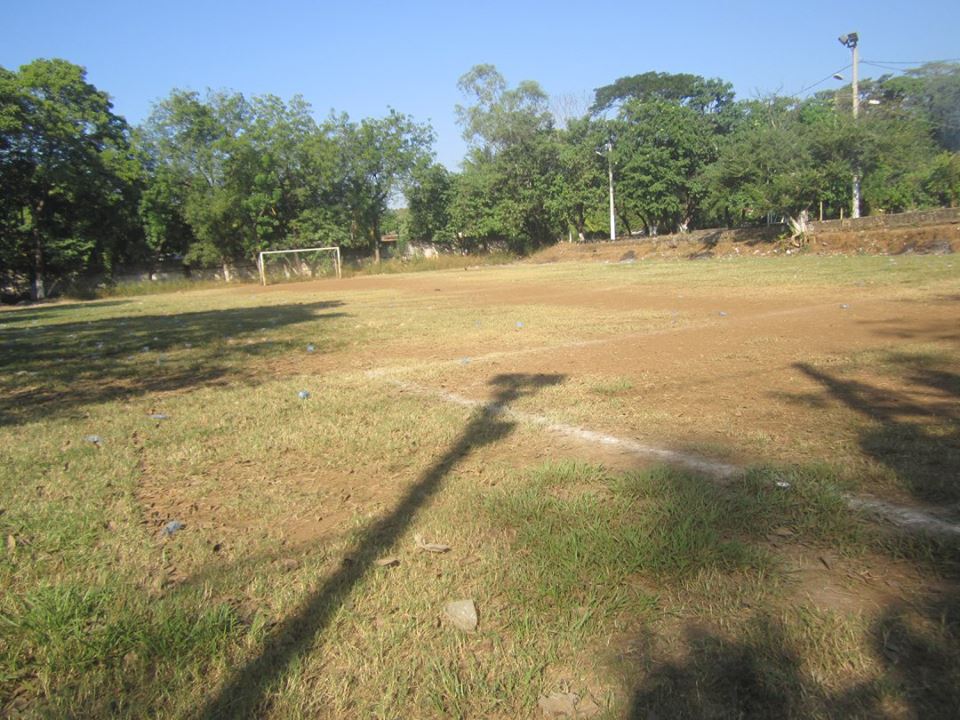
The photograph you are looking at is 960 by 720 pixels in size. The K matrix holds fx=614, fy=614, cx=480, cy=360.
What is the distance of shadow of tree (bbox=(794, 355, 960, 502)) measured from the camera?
10.7ft

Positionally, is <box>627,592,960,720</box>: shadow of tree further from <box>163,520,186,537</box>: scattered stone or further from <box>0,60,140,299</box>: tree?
<box>0,60,140,299</box>: tree

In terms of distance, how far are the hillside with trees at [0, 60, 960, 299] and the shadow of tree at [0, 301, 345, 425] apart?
938 inches

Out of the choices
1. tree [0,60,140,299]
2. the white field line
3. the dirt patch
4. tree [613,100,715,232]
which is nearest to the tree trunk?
tree [0,60,140,299]

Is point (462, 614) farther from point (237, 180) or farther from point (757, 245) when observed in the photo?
point (237, 180)

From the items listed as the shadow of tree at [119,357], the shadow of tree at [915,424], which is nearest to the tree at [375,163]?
the shadow of tree at [119,357]

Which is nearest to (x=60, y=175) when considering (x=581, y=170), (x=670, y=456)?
A: (x=581, y=170)

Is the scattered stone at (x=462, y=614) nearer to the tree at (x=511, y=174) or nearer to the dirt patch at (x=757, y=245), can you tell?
the dirt patch at (x=757, y=245)

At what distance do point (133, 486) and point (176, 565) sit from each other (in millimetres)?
1231

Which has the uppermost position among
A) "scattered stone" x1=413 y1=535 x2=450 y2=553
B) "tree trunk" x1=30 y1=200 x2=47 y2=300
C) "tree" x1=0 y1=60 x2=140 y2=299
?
"tree" x1=0 y1=60 x2=140 y2=299

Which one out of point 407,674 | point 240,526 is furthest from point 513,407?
point 407,674

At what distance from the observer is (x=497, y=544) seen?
280cm

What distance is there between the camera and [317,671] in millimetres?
2008

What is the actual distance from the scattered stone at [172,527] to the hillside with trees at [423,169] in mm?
33387

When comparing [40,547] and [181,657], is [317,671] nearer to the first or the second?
[181,657]
